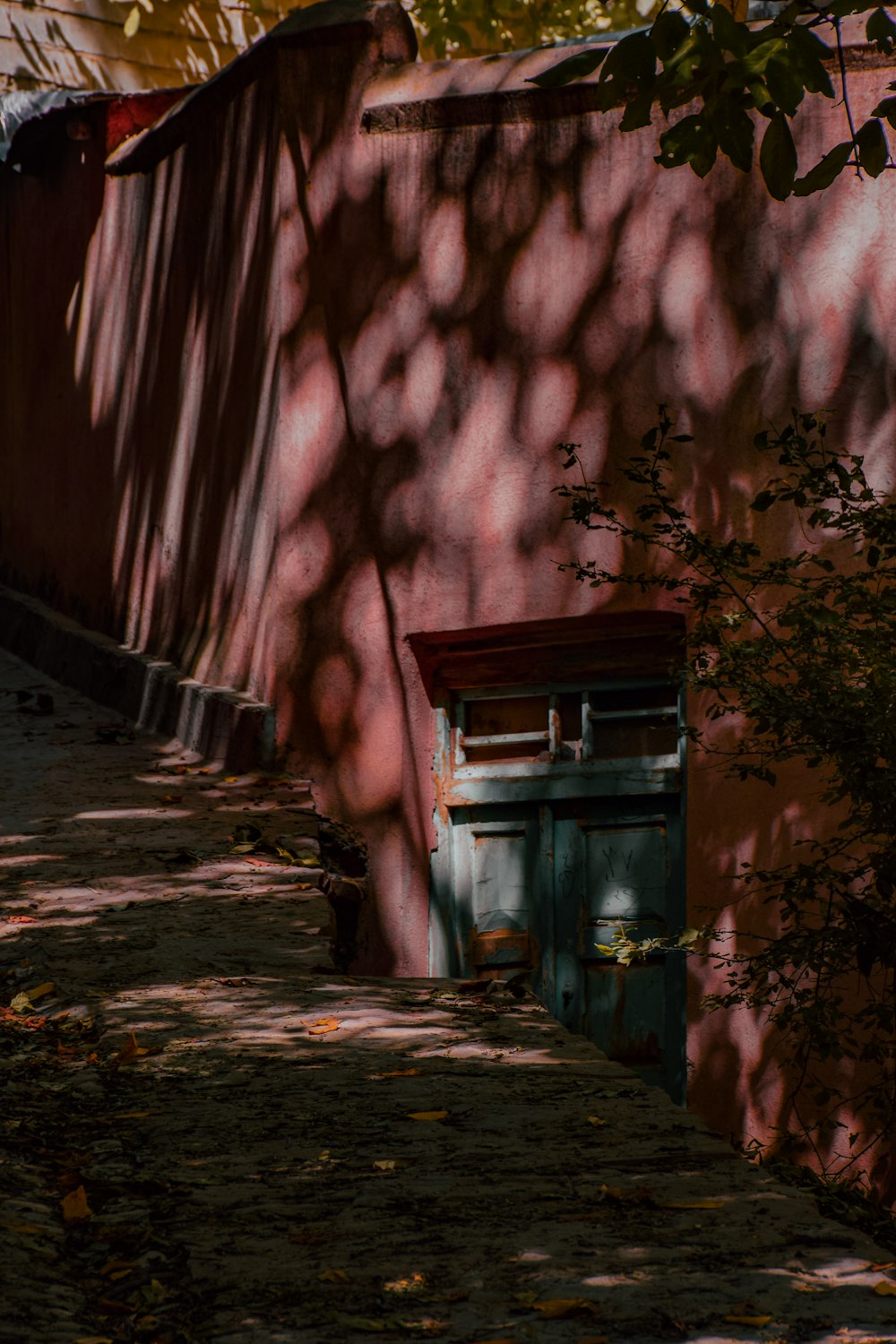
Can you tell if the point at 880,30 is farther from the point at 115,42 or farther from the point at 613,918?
the point at 115,42

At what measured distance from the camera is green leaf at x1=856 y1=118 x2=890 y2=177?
3307 millimetres

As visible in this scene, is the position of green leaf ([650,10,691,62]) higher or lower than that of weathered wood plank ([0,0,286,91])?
lower

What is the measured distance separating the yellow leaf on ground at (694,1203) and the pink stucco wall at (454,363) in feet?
11.1

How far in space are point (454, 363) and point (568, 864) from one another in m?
2.20

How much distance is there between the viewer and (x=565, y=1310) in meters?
2.26

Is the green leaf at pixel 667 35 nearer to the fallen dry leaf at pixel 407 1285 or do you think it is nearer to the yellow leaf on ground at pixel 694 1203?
the yellow leaf on ground at pixel 694 1203

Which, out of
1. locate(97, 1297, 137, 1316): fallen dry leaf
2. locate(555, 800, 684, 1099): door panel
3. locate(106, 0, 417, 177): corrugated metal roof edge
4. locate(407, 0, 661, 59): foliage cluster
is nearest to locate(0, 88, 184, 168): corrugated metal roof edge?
locate(106, 0, 417, 177): corrugated metal roof edge

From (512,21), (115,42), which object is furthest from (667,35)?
(512,21)

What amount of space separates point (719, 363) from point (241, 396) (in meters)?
2.21

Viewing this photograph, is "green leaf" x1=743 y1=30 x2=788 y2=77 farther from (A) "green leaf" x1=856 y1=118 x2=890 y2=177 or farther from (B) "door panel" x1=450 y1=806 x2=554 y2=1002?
(B) "door panel" x1=450 y1=806 x2=554 y2=1002

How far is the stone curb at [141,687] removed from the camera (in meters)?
6.67

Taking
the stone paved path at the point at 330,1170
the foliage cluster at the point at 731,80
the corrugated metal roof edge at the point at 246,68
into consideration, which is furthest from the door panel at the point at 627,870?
the foliage cluster at the point at 731,80

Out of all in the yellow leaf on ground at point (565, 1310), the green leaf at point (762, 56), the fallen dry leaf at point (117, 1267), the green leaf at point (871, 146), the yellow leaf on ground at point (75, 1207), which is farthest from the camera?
the green leaf at point (871, 146)

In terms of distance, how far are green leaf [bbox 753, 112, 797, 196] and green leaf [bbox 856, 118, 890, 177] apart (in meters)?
0.19
